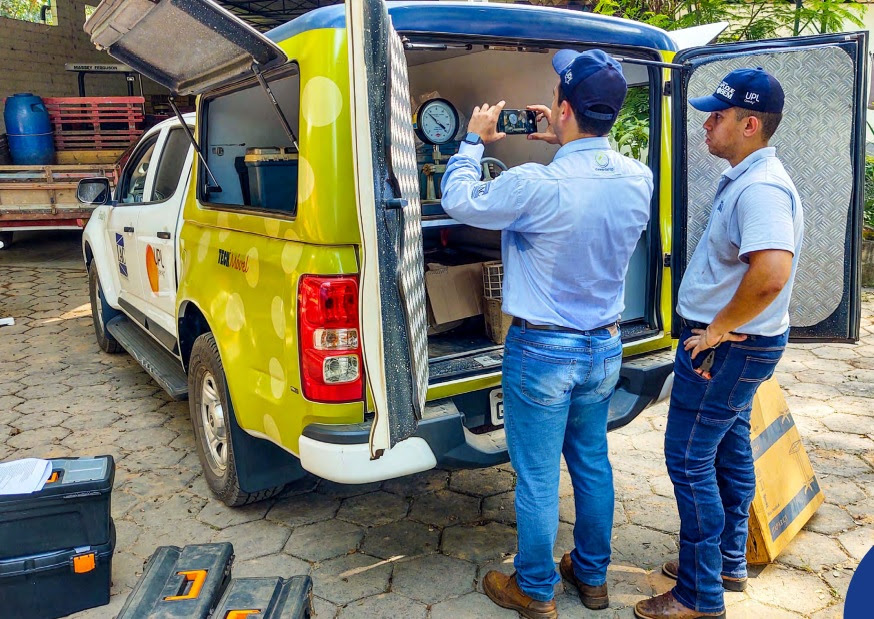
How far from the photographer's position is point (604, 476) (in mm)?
2652

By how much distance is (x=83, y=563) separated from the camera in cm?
266

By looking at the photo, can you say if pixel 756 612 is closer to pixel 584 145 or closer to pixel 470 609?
pixel 470 609

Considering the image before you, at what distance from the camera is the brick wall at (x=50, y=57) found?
502 inches

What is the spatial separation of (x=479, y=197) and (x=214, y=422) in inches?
71.4

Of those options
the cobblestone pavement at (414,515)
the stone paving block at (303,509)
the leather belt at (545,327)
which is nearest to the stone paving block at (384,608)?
the cobblestone pavement at (414,515)

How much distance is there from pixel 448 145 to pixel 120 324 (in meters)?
2.91

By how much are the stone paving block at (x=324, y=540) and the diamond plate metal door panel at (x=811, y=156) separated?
190cm

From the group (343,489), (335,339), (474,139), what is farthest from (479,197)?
(343,489)

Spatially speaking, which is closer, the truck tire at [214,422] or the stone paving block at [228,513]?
the truck tire at [214,422]

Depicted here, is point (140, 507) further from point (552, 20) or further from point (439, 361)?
point (552, 20)

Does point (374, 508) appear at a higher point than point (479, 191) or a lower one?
lower

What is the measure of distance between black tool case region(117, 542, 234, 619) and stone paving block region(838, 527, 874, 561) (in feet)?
Answer: 7.92

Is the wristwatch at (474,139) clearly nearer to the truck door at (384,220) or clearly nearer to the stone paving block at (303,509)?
the truck door at (384,220)

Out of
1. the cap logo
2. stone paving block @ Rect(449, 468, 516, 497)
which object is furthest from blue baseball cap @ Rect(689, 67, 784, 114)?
stone paving block @ Rect(449, 468, 516, 497)
